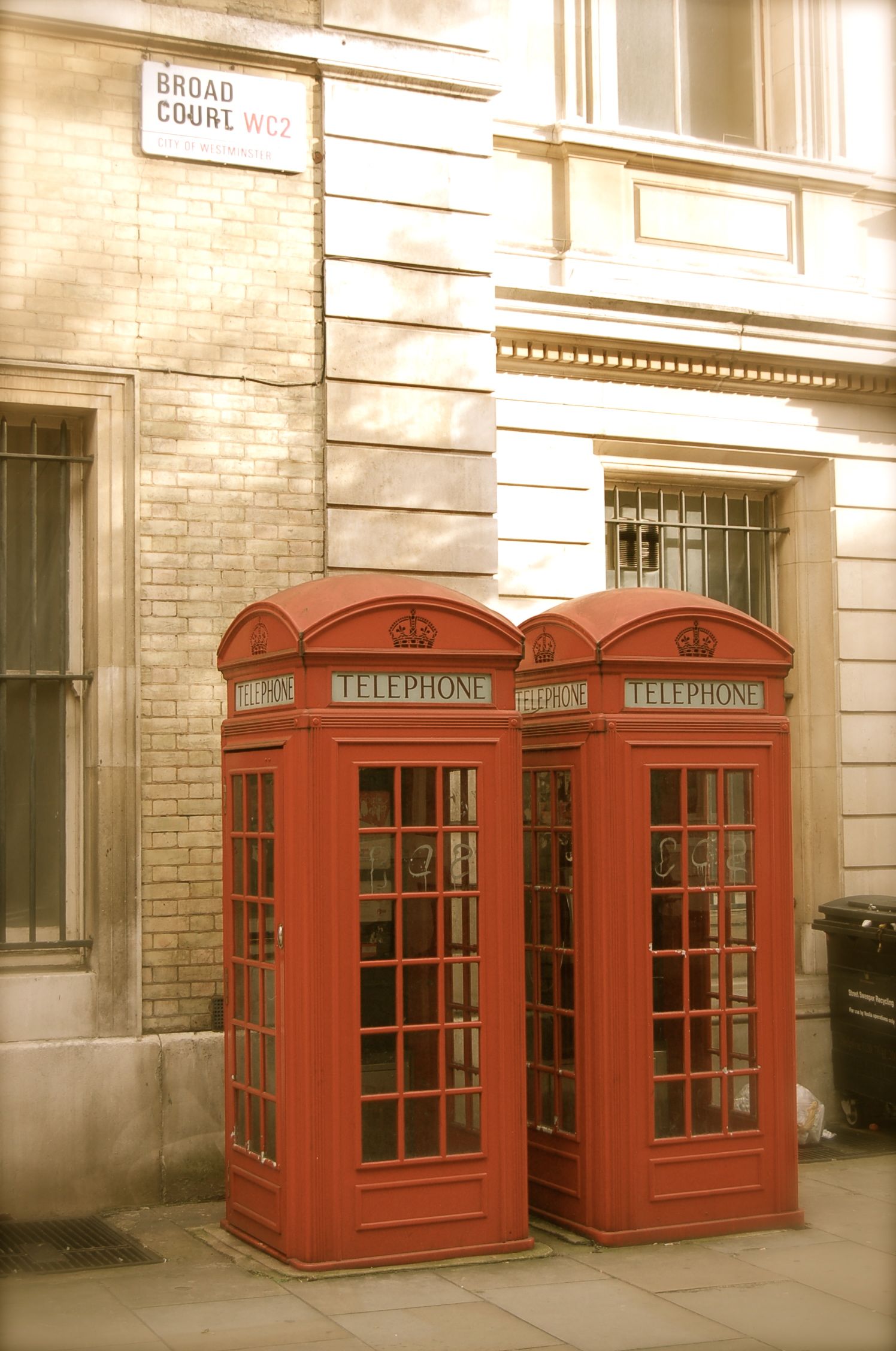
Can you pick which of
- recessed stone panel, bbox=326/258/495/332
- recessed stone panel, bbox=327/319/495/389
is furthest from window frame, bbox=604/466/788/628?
recessed stone panel, bbox=326/258/495/332

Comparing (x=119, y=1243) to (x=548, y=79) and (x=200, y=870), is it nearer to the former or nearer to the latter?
(x=200, y=870)

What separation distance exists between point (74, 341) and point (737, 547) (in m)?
4.81

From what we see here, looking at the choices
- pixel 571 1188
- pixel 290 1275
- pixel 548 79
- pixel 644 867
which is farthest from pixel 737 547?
pixel 290 1275

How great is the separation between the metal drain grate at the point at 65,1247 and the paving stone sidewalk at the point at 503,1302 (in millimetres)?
113

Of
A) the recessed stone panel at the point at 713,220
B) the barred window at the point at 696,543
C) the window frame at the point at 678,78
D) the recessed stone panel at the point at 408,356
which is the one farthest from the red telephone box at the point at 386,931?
the window frame at the point at 678,78

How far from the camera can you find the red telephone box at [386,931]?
238 inches

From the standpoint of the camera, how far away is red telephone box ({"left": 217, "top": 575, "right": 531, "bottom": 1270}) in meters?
6.05

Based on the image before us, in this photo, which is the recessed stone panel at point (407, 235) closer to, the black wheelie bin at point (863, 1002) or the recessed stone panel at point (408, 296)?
the recessed stone panel at point (408, 296)

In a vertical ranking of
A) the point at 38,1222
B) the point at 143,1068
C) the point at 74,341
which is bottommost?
the point at 38,1222

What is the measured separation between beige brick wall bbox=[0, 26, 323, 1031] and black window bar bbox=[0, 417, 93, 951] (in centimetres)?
44

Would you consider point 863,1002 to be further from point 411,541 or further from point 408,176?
point 408,176

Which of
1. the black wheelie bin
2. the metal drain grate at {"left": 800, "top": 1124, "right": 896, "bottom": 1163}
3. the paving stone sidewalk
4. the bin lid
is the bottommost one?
the metal drain grate at {"left": 800, "top": 1124, "right": 896, "bottom": 1163}

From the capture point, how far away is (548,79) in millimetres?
9727

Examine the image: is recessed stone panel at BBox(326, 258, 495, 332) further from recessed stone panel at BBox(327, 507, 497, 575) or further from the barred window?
the barred window
